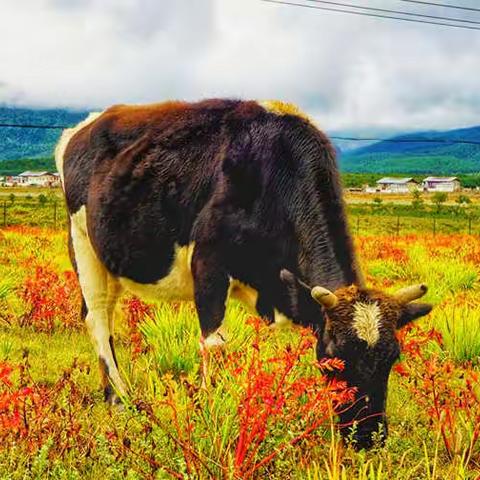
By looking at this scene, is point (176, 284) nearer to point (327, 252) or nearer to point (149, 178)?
point (149, 178)

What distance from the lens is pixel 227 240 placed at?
5117 mm

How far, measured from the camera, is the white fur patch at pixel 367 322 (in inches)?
160

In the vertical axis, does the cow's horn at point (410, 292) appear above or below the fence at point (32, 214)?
above

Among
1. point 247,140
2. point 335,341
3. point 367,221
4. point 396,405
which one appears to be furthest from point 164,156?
point 367,221

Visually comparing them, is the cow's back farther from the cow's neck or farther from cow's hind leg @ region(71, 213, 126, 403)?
the cow's neck

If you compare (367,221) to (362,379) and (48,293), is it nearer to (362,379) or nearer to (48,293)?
(48,293)

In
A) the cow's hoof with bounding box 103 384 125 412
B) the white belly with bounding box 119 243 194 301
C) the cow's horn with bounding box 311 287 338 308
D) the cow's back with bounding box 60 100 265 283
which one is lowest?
the cow's hoof with bounding box 103 384 125 412

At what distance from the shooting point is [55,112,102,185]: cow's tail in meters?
7.09

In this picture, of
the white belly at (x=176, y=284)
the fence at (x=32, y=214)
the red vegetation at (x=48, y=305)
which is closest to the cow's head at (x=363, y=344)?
the white belly at (x=176, y=284)

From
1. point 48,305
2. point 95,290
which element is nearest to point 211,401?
→ point 95,290

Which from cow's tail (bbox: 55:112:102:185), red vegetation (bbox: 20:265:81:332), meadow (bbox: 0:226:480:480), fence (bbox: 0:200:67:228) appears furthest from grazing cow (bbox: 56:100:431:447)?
fence (bbox: 0:200:67:228)

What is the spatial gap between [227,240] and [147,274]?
41.6 inches

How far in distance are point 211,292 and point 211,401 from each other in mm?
1248

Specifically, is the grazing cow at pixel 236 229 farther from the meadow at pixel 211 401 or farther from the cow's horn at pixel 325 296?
the meadow at pixel 211 401
